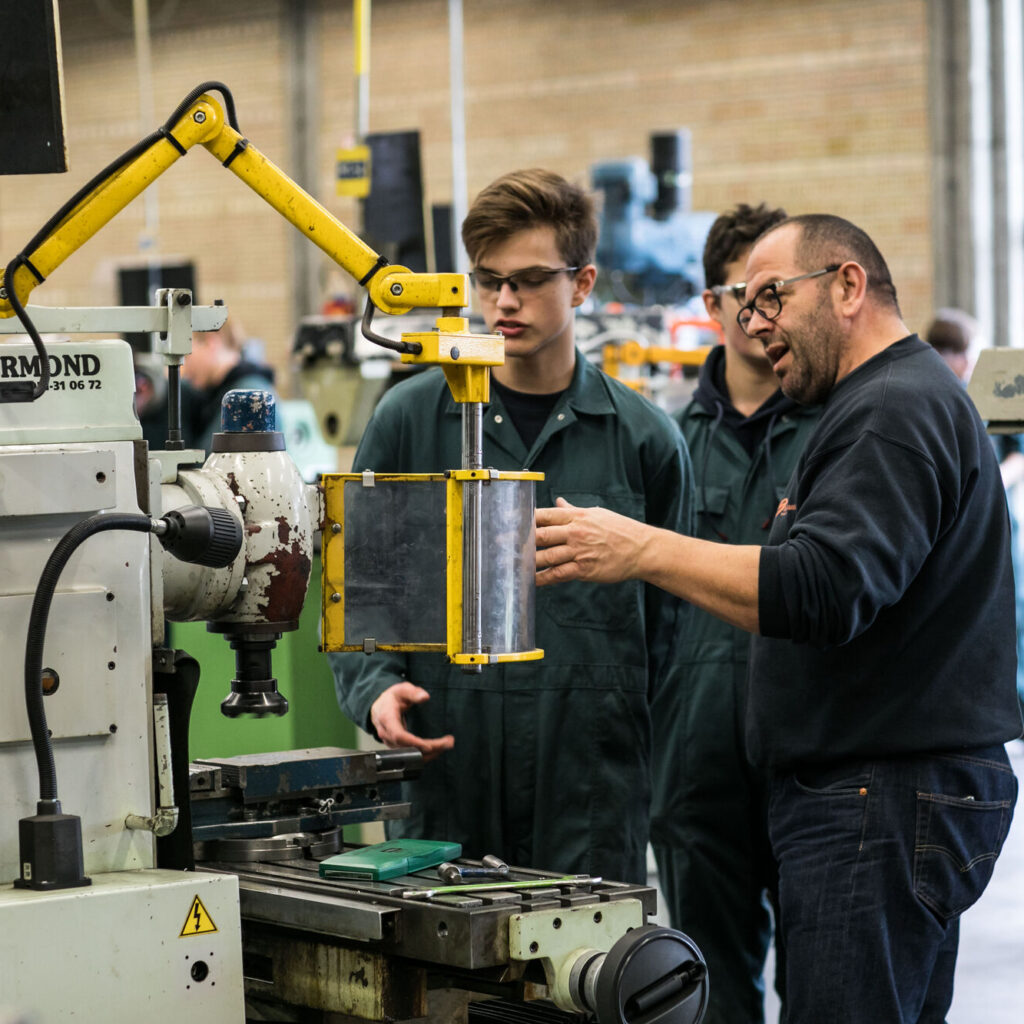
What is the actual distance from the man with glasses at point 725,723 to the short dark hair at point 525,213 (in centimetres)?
36

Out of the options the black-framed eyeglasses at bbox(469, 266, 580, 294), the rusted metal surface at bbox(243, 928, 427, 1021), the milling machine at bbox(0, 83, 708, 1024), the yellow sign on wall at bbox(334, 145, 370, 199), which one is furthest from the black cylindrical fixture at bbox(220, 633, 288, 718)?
the yellow sign on wall at bbox(334, 145, 370, 199)

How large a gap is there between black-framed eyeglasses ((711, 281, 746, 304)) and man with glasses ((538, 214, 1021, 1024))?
2.22ft

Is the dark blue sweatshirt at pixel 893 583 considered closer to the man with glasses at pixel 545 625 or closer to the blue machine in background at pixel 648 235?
the man with glasses at pixel 545 625

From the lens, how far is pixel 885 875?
1.81 metres

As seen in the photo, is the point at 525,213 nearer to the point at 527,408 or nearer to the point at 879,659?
the point at 527,408

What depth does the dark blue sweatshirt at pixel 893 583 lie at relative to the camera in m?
1.77

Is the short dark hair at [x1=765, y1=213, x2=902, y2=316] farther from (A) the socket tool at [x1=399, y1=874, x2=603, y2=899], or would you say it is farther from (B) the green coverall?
(A) the socket tool at [x1=399, y1=874, x2=603, y2=899]

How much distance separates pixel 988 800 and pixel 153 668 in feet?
3.20

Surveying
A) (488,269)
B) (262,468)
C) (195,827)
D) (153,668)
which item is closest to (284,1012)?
(195,827)

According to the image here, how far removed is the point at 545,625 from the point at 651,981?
83 cm

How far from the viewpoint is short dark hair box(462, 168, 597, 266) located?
2.28 metres

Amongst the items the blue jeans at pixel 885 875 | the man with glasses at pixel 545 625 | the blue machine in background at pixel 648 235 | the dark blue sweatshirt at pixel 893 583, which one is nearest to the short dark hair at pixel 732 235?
the man with glasses at pixel 545 625

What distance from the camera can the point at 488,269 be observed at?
7.51 ft

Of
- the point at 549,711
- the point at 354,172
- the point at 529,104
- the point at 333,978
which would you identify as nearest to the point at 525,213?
the point at 549,711
